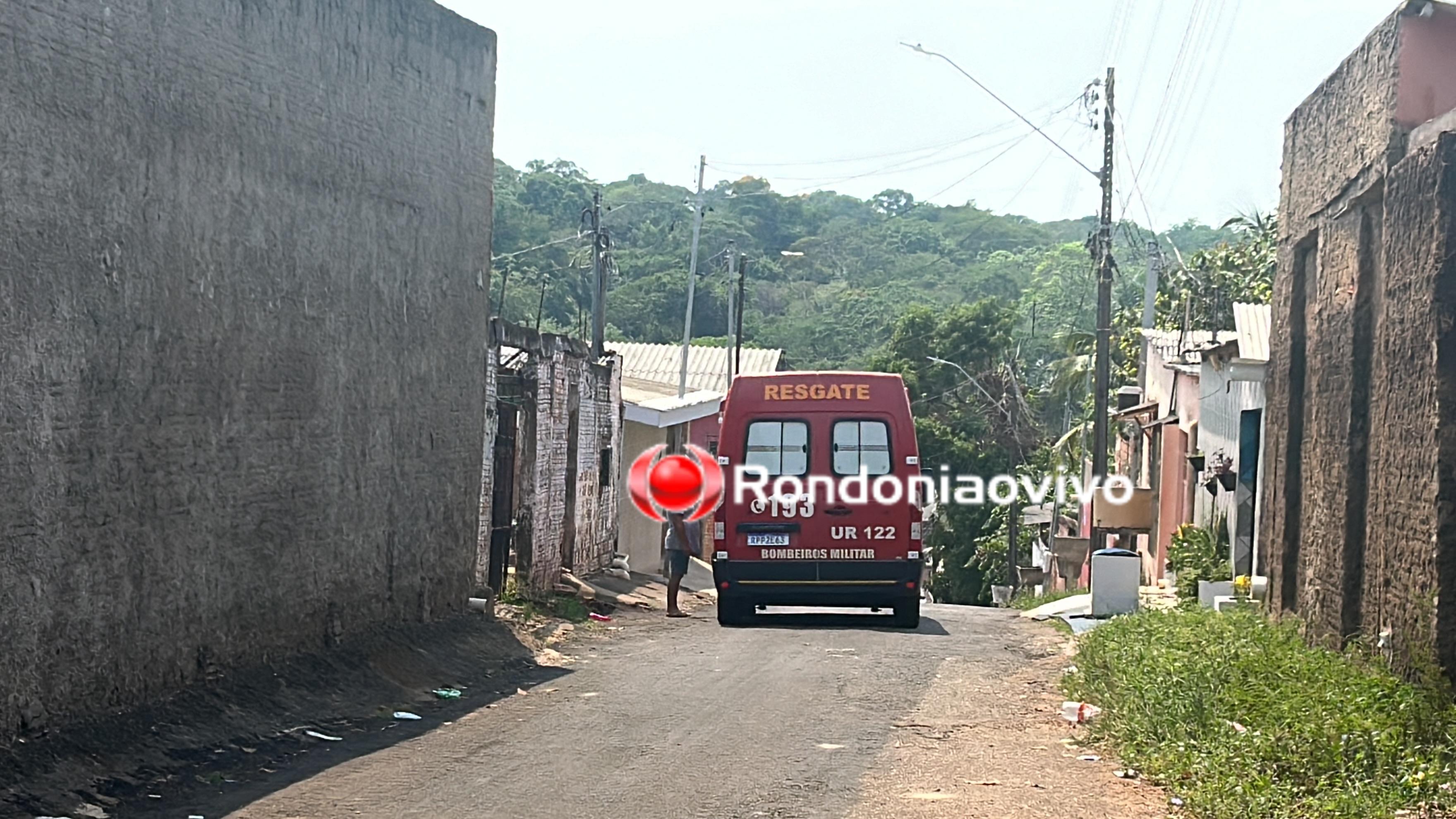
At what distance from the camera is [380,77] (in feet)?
44.4

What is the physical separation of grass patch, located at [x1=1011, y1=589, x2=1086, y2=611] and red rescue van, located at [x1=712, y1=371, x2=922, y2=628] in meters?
9.89

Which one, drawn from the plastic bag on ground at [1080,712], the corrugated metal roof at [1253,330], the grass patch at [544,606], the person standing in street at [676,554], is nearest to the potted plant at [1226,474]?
the corrugated metal roof at [1253,330]

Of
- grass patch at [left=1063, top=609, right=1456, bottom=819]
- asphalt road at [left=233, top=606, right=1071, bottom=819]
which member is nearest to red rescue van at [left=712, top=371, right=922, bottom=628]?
asphalt road at [left=233, top=606, right=1071, bottom=819]

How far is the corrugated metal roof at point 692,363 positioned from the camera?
47.9m

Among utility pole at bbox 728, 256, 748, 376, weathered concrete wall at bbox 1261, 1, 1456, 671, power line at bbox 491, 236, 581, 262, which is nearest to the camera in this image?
weathered concrete wall at bbox 1261, 1, 1456, 671

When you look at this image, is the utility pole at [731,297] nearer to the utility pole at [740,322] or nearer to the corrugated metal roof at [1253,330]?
the utility pole at [740,322]

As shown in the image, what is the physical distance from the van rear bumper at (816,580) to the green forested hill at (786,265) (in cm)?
2117

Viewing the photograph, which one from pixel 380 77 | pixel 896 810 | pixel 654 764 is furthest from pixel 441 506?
pixel 896 810

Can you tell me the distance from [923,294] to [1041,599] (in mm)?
48565

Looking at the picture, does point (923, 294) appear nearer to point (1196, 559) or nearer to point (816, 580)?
point (1196, 559)

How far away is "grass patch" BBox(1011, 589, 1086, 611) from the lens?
27531 mm

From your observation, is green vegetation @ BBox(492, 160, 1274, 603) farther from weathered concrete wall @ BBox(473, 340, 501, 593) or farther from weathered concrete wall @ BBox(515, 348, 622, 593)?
weathered concrete wall @ BBox(473, 340, 501, 593)

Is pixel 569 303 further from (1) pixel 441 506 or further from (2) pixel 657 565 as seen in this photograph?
(1) pixel 441 506

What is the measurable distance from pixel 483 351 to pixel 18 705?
8.10 m
